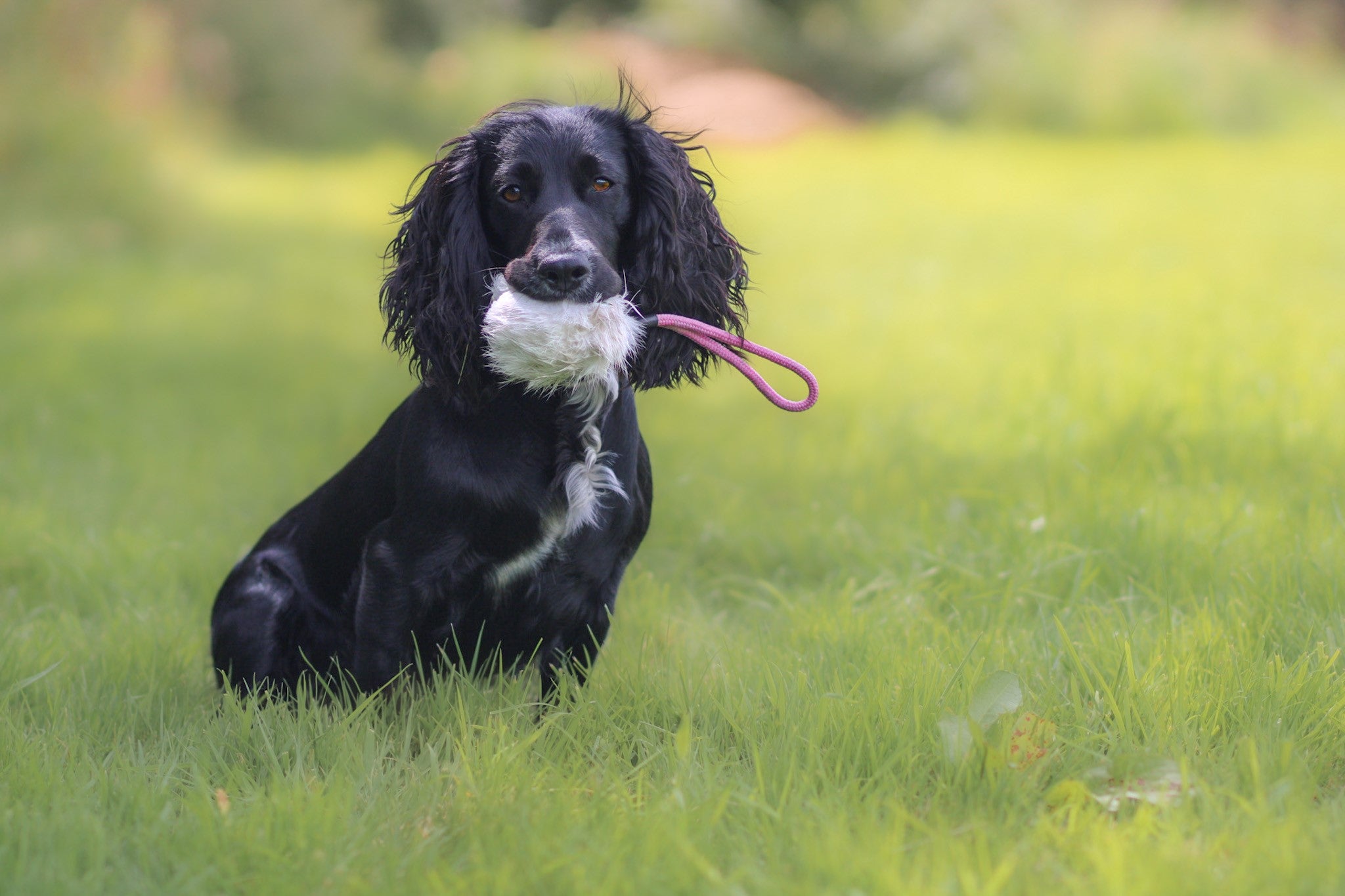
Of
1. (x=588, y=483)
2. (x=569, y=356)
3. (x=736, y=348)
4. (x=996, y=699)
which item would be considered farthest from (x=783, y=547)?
(x=569, y=356)

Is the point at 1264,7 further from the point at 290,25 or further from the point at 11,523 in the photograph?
the point at 11,523

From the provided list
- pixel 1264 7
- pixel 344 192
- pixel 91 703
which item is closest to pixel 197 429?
pixel 91 703

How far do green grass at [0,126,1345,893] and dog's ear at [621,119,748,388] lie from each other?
73cm

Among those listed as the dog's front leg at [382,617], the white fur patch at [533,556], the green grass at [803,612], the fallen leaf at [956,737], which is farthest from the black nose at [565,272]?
the fallen leaf at [956,737]

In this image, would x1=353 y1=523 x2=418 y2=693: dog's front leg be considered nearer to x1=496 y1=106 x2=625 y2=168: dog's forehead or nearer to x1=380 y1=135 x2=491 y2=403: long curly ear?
x1=380 y1=135 x2=491 y2=403: long curly ear

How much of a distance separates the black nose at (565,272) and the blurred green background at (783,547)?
2.96ft

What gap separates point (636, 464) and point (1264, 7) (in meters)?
23.7

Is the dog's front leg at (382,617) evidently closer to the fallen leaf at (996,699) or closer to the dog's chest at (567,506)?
the dog's chest at (567,506)

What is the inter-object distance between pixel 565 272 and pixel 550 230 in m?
0.18

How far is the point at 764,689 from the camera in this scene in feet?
8.18

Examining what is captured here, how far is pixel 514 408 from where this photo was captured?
8.34 ft

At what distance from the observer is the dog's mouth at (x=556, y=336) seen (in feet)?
7.38

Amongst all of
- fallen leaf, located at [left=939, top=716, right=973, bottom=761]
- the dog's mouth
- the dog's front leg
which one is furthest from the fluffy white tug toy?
fallen leaf, located at [left=939, top=716, right=973, bottom=761]

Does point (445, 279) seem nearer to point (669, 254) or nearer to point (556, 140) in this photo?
point (556, 140)
